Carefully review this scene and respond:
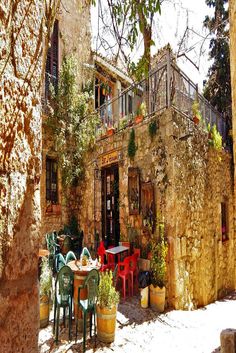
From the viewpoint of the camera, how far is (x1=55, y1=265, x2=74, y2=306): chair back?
3.97 m

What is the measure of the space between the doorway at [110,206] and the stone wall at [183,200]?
7.9 inches

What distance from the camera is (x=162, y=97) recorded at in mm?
7066

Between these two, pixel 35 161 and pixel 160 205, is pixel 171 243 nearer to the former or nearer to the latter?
pixel 160 205

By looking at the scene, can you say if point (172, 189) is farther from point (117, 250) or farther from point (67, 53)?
point (67, 53)

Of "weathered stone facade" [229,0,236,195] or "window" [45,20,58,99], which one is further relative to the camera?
"window" [45,20,58,99]

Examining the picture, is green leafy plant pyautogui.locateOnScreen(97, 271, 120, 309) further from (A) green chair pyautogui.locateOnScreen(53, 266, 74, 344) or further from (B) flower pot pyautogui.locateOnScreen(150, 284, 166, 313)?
(B) flower pot pyautogui.locateOnScreen(150, 284, 166, 313)

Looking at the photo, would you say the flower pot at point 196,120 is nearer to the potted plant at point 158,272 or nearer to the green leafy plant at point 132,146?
the green leafy plant at point 132,146

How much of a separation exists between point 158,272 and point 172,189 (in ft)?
5.30

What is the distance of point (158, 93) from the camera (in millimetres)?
6945

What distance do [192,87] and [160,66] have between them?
119 cm

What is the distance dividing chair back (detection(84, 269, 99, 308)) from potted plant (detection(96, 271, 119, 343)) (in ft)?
0.67

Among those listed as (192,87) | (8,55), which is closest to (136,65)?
(8,55)

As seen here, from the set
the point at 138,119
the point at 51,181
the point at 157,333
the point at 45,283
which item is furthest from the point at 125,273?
the point at 51,181

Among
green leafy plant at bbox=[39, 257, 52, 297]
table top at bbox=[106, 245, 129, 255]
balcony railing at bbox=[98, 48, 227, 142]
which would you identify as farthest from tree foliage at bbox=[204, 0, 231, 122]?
green leafy plant at bbox=[39, 257, 52, 297]
